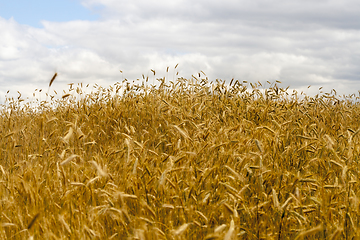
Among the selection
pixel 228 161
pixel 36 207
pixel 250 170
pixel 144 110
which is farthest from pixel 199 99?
pixel 36 207

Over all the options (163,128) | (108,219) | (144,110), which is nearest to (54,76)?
(108,219)

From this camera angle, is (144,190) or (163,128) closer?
(144,190)

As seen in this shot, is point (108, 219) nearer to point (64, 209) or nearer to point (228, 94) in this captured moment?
point (64, 209)

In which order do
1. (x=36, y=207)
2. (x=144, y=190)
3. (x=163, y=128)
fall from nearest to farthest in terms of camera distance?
(x=36, y=207)
(x=144, y=190)
(x=163, y=128)

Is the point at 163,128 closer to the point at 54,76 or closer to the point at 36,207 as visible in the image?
the point at 54,76

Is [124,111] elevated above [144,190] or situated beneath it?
elevated above

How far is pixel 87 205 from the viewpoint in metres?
2.37

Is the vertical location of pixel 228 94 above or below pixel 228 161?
above

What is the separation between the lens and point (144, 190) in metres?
2.33

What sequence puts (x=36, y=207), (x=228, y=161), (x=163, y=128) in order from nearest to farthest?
(x=36, y=207) < (x=228, y=161) < (x=163, y=128)

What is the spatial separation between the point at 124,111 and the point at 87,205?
2901 mm

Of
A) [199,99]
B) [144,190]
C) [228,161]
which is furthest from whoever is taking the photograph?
[199,99]

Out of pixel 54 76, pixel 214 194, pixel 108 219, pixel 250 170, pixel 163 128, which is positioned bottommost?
pixel 108 219

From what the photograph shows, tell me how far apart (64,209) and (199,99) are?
366 cm
